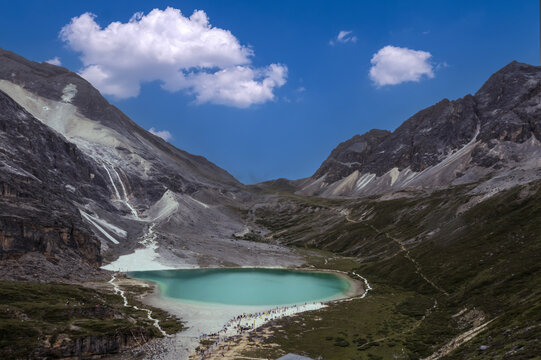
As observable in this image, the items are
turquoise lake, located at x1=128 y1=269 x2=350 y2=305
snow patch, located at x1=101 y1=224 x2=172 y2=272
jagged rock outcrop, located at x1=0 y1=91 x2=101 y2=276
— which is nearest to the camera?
turquoise lake, located at x1=128 y1=269 x2=350 y2=305

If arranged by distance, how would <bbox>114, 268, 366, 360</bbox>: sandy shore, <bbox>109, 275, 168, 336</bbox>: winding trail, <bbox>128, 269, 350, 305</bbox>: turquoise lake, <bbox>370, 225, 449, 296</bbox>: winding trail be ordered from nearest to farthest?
<bbox>114, 268, 366, 360</bbox>: sandy shore, <bbox>109, 275, 168, 336</bbox>: winding trail, <bbox>370, 225, 449, 296</bbox>: winding trail, <bbox>128, 269, 350, 305</bbox>: turquoise lake

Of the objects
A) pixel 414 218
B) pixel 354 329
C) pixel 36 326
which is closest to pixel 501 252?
pixel 354 329

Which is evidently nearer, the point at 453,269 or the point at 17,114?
the point at 453,269

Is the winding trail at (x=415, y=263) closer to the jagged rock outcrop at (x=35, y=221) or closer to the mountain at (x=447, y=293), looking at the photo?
the mountain at (x=447, y=293)

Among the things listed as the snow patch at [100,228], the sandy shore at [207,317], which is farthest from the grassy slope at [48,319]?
the snow patch at [100,228]

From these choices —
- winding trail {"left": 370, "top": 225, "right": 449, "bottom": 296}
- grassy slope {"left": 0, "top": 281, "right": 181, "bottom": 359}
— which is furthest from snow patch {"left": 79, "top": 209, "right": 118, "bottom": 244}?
winding trail {"left": 370, "top": 225, "right": 449, "bottom": 296}

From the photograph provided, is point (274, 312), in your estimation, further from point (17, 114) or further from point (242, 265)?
point (17, 114)

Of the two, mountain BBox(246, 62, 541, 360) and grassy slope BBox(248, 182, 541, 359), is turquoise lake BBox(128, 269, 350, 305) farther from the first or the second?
grassy slope BBox(248, 182, 541, 359)

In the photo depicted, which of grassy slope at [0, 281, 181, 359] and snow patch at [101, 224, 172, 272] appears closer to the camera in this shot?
grassy slope at [0, 281, 181, 359]
